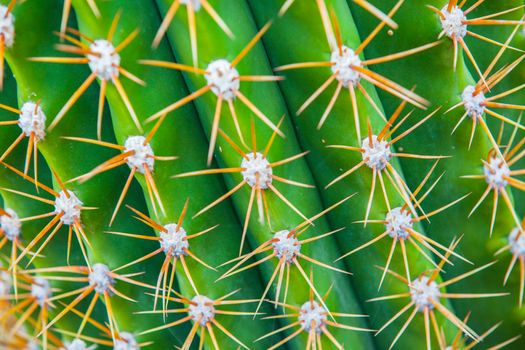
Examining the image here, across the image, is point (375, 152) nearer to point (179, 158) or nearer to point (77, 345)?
point (179, 158)

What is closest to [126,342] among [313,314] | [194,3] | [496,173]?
[313,314]

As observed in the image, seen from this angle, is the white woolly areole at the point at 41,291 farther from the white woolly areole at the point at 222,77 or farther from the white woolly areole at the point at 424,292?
the white woolly areole at the point at 424,292

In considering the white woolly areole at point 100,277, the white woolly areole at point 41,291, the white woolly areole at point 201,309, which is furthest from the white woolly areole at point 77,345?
the white woolly areole at point 201,309

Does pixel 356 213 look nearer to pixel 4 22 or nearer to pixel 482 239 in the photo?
pixel 482 239

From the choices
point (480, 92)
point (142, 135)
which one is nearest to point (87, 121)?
point (142, 135)

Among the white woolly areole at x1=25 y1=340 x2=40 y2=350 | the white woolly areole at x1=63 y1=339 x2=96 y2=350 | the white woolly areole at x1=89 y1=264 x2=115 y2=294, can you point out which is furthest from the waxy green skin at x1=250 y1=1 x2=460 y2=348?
the white woolly areole at x1=25 y1=340 x2=40 y2=350
